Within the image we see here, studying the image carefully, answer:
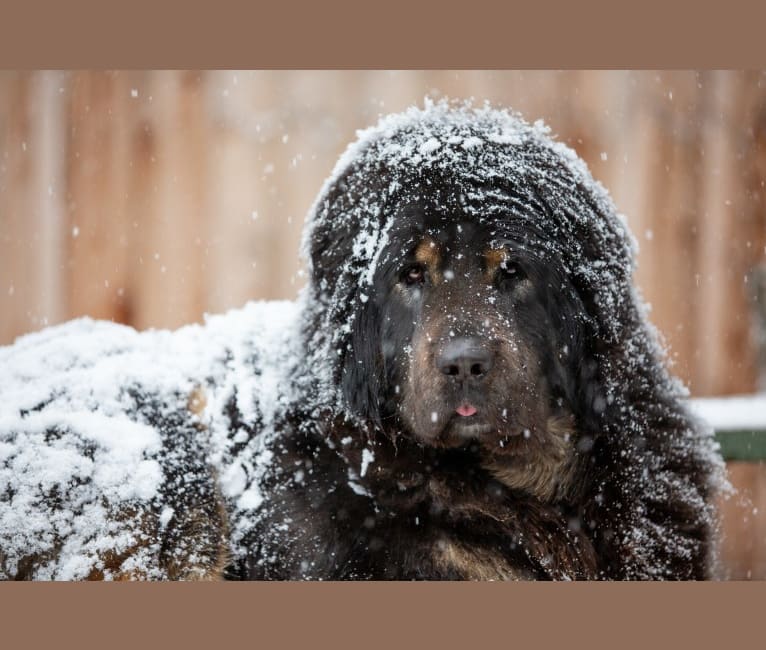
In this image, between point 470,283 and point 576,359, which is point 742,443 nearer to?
point 576,359

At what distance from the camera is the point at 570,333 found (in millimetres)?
2562

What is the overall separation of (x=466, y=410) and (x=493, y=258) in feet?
1.52

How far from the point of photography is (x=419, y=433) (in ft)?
8.15

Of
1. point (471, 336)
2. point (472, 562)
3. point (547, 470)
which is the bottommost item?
point (472, 562)

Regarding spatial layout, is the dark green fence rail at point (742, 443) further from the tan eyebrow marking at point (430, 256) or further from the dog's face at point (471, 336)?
the tan eyebrow marking at point (430, 256)

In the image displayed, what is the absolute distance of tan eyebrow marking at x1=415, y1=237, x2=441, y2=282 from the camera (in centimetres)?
247

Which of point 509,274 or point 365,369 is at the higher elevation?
point 509,274

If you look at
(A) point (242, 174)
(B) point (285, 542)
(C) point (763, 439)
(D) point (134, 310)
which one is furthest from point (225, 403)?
(C) point (763, 439)

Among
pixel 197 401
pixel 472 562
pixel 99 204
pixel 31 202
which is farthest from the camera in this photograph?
pixel 99 204

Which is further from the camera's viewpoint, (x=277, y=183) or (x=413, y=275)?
(x=277, y=183)

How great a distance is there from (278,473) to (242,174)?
147 cm

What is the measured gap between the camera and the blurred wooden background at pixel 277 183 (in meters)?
3.13

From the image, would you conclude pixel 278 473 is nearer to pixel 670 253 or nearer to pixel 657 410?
pixel 657 410

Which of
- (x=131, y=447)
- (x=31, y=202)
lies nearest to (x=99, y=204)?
(x=31, y=202)
